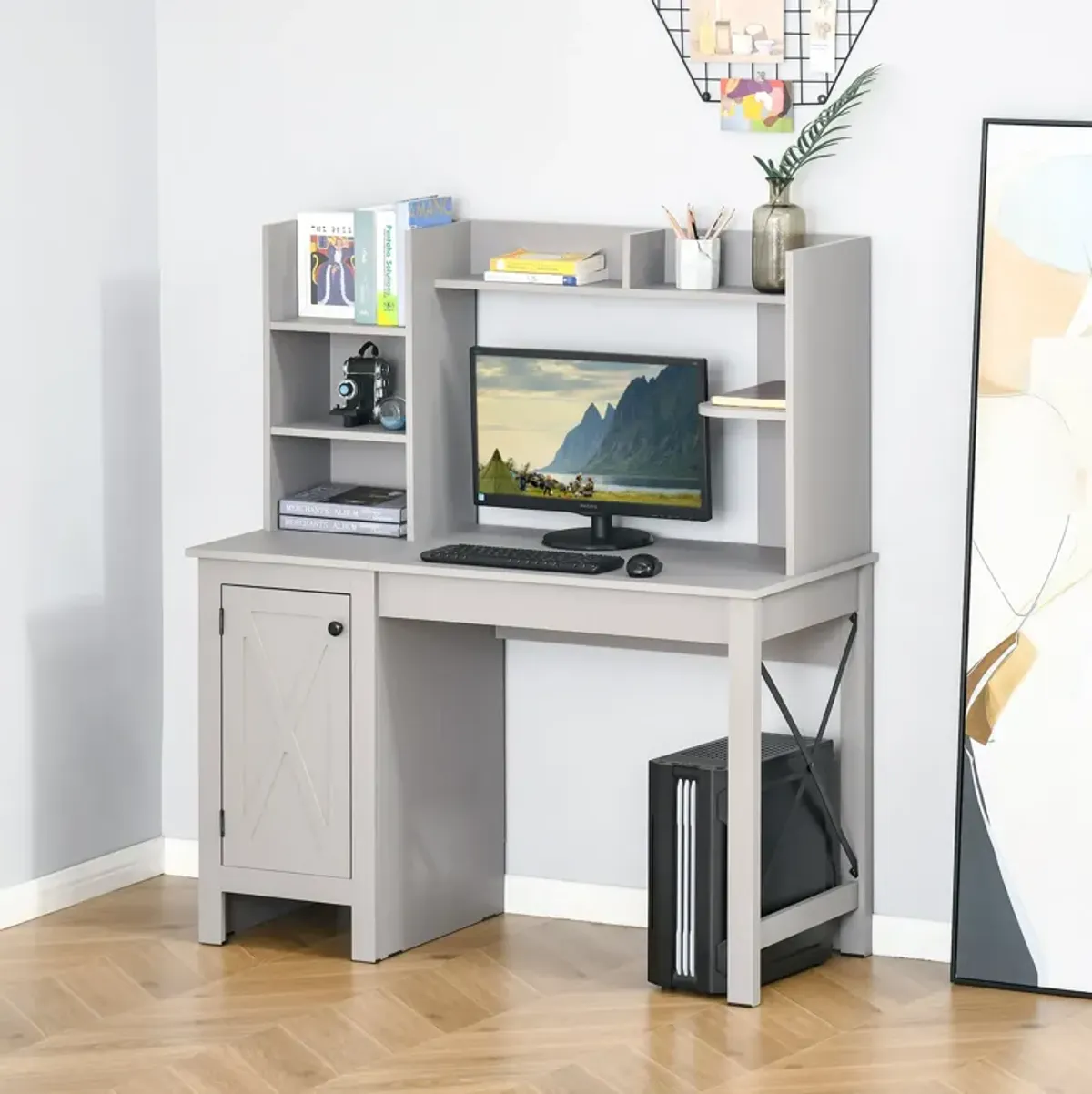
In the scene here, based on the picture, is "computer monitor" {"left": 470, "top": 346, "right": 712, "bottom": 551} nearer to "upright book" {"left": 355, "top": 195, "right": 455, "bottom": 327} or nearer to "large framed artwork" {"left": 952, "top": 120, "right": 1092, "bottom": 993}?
"upright book" {"left": 355, "top": 195, "right": 455, "bottom": 327}

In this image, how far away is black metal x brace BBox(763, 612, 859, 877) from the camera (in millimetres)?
4578

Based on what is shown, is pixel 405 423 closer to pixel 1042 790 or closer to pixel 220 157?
pixel 220 157

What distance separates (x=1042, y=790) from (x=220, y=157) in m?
2.33

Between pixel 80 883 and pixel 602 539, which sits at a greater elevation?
pixel 602 539

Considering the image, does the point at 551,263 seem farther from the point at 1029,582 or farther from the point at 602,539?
the point at 1029,582

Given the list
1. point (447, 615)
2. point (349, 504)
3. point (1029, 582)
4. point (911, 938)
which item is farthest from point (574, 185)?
point (911, 938)

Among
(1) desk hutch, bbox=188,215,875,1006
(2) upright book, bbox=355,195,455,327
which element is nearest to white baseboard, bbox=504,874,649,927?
(1) desk hutch, bbox=188,215,875,1006

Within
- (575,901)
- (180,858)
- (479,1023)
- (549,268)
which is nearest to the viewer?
(479,1023)

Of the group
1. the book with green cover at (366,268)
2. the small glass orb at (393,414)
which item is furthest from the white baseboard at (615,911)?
the book with green cover at (366,268)

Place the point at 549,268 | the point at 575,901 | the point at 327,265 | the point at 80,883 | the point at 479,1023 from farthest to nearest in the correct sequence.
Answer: the point at 80,883 < the point at 575,901 < the point at 327,265 < the point at 549,268 < the point at 479,1023

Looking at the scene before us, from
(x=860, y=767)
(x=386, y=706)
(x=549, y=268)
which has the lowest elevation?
(x=860, y=767)

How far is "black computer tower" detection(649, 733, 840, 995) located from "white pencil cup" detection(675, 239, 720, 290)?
95 centimetres

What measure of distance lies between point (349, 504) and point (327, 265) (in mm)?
521

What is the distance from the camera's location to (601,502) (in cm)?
478
